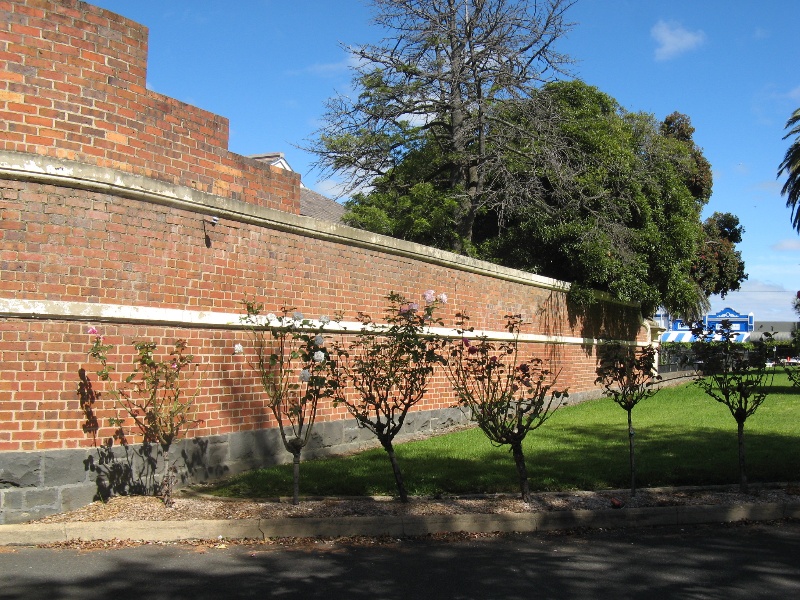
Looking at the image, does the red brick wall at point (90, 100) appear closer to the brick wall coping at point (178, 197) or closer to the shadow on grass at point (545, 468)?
the brick wall coping at point (178, 197)

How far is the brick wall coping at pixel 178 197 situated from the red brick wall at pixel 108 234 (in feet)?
0.30

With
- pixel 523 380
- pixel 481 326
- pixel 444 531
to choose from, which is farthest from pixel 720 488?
pixel 481 326

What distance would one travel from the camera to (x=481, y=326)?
1580 centimetres

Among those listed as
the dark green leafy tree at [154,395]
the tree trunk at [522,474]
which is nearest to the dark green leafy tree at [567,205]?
the tree trunk at [522,474]

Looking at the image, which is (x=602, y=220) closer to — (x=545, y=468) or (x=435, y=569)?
(x=545, y=468)

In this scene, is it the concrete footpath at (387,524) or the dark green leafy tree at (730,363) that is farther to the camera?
the dark green leafy tree at (730,363)

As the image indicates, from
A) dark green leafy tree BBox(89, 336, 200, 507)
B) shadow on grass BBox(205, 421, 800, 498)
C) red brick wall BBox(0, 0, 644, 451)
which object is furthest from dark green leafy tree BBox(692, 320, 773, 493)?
dark green leafy tree BBox(89, 336, 200, 507)

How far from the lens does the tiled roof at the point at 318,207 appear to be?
26.8 metres

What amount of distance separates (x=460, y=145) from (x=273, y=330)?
13293 mm

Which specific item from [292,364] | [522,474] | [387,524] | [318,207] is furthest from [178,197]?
[318,207]

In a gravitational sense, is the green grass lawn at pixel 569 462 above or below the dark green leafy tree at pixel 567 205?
below

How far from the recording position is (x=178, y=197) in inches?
351

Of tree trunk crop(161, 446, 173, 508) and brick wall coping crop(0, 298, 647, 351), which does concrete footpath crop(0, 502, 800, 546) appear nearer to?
tree trunk crop(161, 446, 173, 508)

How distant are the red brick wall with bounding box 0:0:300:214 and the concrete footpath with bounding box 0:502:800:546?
12.1 feet
